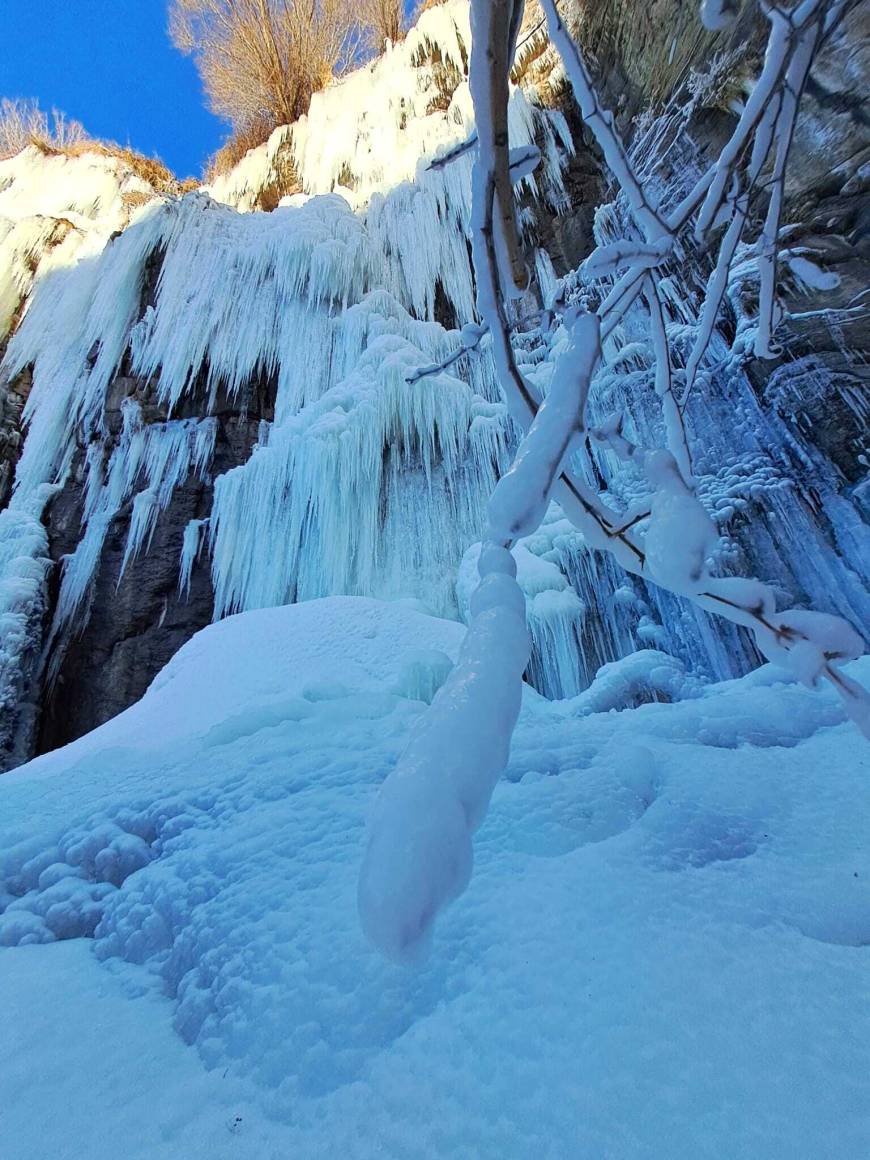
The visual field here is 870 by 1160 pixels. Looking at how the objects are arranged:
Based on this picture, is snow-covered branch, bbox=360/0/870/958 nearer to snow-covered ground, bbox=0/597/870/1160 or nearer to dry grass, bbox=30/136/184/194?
snow-covered ground, bbox=0/597/870/1160

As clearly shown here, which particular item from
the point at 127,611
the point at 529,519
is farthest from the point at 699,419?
the point at 127,611

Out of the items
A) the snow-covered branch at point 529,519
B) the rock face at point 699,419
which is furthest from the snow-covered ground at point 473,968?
the rock face at point 699,419

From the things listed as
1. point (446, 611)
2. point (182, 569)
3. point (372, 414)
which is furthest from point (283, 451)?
point (446, 611)

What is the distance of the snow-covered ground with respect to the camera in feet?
1.81

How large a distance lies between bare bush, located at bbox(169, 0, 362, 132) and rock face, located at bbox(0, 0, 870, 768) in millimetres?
4067

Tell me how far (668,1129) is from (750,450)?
3.96 metres

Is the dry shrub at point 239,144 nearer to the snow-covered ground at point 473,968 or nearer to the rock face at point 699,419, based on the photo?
the rock face at point 699,419

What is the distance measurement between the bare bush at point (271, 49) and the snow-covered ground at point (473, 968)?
9.92 meters

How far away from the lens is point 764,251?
3.46 ft

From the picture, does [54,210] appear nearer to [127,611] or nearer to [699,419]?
[127,611]

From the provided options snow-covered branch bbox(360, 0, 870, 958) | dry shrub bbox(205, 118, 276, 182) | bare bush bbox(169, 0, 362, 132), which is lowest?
snow-covered branch bbox(360, 0, 870, 958)

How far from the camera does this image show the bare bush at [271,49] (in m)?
8.16

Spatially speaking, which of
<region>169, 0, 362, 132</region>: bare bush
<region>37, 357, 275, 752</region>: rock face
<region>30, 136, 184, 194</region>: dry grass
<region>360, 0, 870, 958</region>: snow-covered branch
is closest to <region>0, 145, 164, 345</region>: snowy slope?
<region>30, 136, 184, 194</region>: dry grass

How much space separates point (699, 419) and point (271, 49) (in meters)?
8.52
